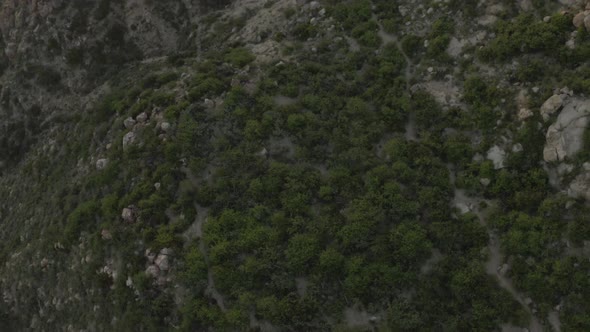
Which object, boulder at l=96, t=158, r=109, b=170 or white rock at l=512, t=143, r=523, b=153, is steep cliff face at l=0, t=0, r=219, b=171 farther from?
white rock at l=512, t=143, r=523, b=153

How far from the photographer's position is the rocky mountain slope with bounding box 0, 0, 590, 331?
3219 cm

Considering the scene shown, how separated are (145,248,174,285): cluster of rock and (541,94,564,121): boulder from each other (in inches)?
1208

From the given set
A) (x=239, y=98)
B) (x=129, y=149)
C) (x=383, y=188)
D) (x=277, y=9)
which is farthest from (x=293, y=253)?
(x=277, y=9)

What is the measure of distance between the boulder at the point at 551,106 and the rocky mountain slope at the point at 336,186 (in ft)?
0.47

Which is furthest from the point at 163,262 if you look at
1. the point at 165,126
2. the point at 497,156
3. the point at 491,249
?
the point at 497,156

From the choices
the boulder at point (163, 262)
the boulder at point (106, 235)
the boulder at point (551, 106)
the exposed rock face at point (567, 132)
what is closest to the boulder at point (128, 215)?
the boulder at point (106, 235)

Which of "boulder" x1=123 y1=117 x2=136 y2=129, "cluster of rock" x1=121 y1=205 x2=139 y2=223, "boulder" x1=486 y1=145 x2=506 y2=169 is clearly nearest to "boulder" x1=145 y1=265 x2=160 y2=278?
"cluster of rock" x1=121 y1=205 x2=139 y2=223

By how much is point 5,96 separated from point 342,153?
51922 mm

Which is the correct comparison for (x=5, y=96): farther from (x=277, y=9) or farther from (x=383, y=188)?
(x=383, y=188)

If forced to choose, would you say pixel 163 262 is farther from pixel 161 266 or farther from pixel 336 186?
pixel 336 186

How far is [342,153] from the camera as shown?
3844 centimetres

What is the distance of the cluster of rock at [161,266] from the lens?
36188 millimetres

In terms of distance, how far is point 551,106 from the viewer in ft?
109

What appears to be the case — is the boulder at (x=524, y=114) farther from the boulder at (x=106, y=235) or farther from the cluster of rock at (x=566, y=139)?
the boulder at (x=106, y=235)
